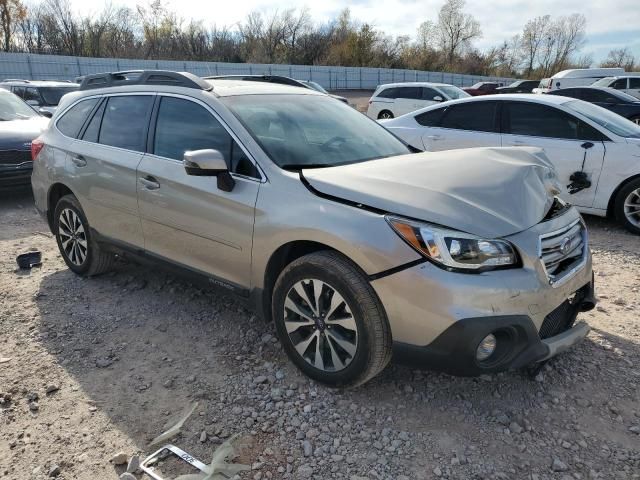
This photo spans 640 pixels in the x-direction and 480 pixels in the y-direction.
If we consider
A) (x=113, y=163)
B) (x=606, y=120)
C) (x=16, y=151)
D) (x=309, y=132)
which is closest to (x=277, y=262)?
(x=309, y=132)

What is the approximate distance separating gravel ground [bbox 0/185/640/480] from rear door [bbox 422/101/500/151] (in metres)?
3.27

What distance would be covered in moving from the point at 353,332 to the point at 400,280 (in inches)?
16.9

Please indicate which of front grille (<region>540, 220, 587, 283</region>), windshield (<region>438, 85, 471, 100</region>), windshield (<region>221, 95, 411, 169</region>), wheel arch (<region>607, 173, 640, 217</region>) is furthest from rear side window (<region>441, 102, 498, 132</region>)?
windshield (<region>438, 85, 471, 100</region>)

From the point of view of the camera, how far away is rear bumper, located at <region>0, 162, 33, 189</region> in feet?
23.7

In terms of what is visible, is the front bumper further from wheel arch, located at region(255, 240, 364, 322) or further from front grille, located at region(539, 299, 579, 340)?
wheel arch, located at region(255, 240, 364, 322)

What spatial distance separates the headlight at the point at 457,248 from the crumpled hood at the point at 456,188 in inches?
1.9

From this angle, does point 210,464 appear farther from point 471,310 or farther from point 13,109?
point 13,109

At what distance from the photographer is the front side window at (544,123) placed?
20.1ft

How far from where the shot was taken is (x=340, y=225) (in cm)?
269

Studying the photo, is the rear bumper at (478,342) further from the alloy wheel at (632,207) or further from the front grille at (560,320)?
the alloy wheel at (632,207)

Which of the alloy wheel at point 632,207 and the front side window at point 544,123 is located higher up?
the front side window at point 544,123

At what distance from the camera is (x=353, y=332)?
2.75 m

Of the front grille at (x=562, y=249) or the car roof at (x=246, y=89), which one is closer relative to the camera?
the front grille at (x=562, y=249)

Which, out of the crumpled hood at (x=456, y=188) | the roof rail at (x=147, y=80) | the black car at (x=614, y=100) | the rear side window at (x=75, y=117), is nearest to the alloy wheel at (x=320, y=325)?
the crumpled hood at (x=456, y=188)
